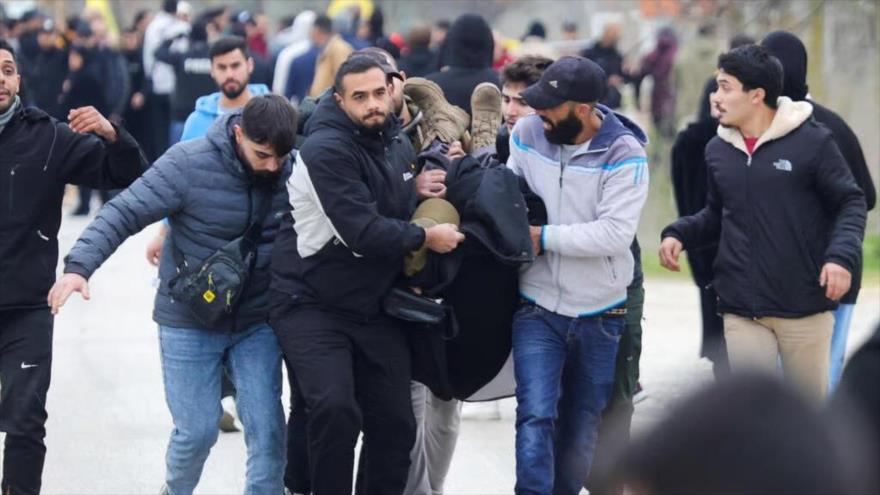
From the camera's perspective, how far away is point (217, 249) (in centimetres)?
580

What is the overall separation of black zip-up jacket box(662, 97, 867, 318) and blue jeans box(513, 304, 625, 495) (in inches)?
27.6

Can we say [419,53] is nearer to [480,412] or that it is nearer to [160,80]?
[480,412]

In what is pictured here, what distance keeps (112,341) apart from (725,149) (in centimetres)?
563

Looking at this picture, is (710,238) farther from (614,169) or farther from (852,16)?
(852,16)

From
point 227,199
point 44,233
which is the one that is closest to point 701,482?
point 227,199

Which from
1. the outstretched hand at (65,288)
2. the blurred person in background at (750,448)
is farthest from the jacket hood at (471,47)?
the blurred person in background at (750,448)

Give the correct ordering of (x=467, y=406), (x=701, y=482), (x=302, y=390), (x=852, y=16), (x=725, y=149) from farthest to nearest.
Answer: (x=852, y=16)
(x=467, y=406)
(x=725, y=149)
(x=302, y=390)
(x=701, y=482)

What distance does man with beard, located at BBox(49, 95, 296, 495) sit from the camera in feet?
18.9

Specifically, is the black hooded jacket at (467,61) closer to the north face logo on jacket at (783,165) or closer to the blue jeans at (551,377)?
the north face logo on jacket at (783,165)

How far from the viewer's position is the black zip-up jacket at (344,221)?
5.37 meters

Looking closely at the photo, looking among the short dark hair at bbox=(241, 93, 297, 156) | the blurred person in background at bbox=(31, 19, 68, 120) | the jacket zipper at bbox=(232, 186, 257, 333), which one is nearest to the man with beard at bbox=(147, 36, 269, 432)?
the jacket zipper at bbox=(232, 186, 257, 333)

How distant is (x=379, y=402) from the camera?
5598 mm

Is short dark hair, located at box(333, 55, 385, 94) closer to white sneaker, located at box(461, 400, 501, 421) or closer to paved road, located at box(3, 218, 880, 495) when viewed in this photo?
paved road, located at box(3, 218, 880, 495)

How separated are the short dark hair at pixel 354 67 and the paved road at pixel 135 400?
1436 mm
